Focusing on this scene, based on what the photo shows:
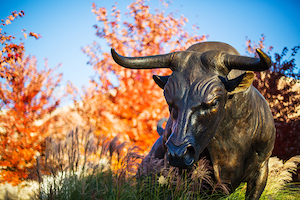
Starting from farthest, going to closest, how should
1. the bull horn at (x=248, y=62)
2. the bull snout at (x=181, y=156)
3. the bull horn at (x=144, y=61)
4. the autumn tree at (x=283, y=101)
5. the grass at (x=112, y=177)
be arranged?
the autumn tree at (x=283, y=101)
the grass at (x=112, y=177)
the bull horn at (x=144, y=61)
the bull horn at (x=248, y=62)
the bull snout at (x=181, y=156)

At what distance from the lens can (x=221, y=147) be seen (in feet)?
8.72

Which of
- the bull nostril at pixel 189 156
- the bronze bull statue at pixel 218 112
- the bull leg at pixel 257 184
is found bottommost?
the bull leg at pixel 257 184

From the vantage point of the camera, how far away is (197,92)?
81.5 inches

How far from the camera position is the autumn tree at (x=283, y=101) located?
6.01 m

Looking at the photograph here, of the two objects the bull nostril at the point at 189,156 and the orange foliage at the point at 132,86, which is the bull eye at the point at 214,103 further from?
the orange foliage at the point at 132,86

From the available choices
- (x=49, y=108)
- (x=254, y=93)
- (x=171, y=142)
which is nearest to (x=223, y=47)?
(x=254, y=93)

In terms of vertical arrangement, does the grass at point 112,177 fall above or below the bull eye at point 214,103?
below

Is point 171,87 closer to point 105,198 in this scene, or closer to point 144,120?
point 105,198

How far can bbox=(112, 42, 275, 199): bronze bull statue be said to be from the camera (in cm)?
202

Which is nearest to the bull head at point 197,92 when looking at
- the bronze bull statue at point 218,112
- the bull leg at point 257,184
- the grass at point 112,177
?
the bronze bull statue at point 218,112

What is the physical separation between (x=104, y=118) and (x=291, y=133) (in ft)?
15.6

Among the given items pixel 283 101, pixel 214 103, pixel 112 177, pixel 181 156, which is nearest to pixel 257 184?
pixel 214 103

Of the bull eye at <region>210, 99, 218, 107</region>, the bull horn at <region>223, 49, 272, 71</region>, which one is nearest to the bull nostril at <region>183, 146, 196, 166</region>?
the bull eye at <region>210, 99, 218, 107</region>

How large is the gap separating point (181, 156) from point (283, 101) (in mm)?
5542
